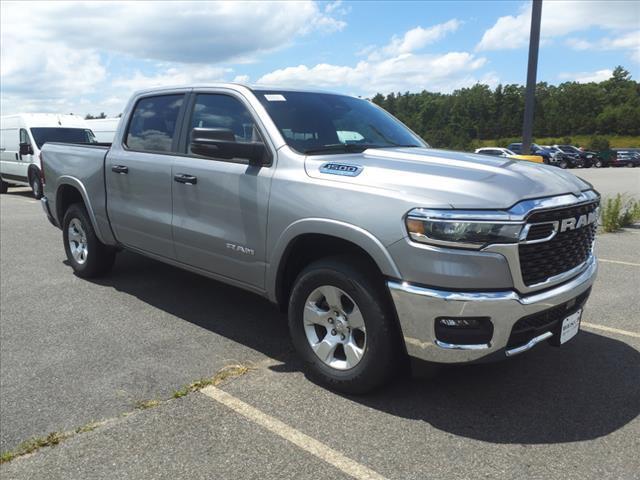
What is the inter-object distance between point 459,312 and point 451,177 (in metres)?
0.76

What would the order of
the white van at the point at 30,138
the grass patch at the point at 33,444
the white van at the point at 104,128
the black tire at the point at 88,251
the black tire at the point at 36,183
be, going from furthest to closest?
the white van at the point at 104,128, the white van at the point at 30,138, the black tire at the point at 36,183, the black tire at the point at 88,251, the grass patch at the point at 33,444

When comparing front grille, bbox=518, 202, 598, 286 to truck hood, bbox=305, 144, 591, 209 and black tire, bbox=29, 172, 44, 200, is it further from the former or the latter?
black tire, bbox=29, 172, 44, 200

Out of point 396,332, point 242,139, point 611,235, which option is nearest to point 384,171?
point 396,332

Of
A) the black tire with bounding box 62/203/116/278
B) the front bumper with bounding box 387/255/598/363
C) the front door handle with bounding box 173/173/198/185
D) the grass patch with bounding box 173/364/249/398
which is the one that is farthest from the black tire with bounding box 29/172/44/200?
the front bumper with bounding box 387/255/598/363

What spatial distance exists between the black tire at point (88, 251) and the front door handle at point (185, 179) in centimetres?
197

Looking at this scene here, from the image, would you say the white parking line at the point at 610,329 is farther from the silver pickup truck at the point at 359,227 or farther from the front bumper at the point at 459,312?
the front bumper at the point at 459,312

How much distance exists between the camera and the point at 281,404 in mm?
3498

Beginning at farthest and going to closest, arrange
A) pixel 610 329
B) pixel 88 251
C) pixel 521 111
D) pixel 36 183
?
pixel 521 111 → pixel 36 183 → pixel 88 251 → pixel 610 329

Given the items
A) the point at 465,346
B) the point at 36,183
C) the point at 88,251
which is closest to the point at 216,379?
the point at 465,346

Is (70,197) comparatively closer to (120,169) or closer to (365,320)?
(120,169)

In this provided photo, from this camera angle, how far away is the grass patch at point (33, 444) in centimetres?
297

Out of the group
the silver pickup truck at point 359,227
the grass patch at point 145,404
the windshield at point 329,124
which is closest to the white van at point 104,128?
the silver pickup truck at point 359,227

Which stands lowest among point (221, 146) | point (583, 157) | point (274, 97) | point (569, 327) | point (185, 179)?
point (583, 157)

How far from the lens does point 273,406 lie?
3.47m
